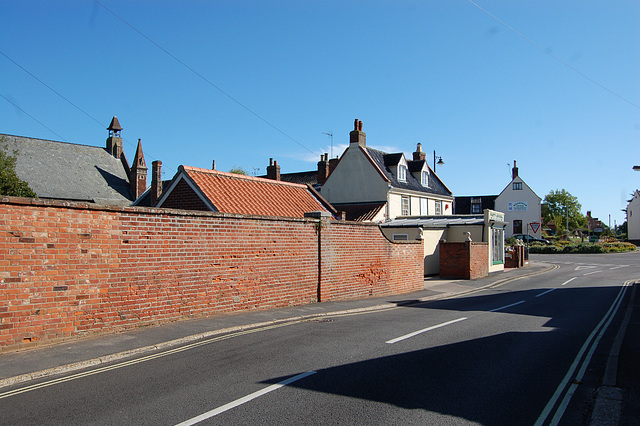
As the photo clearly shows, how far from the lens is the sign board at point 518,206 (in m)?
67.8

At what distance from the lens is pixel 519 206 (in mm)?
68188

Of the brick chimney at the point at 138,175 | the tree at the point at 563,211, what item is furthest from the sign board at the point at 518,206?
the brick chimney at the point at 138,175

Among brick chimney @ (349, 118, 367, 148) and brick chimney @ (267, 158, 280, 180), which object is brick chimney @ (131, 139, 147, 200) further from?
brick chimney @ (349, 118, 367, 148)

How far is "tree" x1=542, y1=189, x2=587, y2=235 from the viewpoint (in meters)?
81.4

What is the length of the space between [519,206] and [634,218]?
30.0 m

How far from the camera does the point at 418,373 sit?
6637 millimetres

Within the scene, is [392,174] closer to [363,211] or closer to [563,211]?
[363,211]

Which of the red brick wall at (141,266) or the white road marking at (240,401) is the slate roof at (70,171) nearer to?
the red brick wall at (141,266)

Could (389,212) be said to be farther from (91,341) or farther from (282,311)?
(91,341)

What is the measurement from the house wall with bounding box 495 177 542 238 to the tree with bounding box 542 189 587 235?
49.0 ft

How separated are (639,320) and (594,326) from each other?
1767mm

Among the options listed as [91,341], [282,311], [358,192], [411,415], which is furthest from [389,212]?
[411,415]

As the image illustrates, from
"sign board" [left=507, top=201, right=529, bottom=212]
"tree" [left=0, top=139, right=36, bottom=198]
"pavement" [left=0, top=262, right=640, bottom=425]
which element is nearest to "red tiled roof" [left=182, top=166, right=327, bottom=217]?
"pavement" [left=0, top=262, right=640, bottom=425]

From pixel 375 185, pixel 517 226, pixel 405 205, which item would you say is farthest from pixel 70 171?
pixel 517 226
